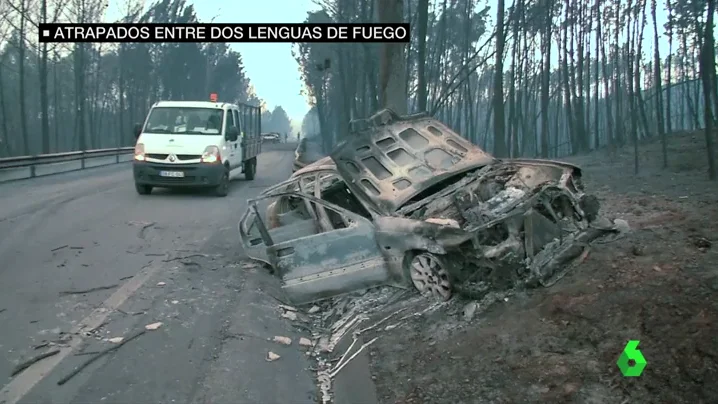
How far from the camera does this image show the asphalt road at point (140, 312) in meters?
4.38

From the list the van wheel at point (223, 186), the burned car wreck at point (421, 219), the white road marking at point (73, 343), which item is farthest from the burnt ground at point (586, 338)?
the van wheel at point (223, 186)

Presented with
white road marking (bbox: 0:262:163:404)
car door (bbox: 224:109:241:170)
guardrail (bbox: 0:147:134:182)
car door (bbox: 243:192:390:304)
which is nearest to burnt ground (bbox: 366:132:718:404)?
car door (bbox: 243:192:390:304)

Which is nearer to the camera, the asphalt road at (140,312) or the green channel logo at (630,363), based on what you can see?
the green channel logo at (630,363)

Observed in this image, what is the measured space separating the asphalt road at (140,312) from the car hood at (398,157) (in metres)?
1.65

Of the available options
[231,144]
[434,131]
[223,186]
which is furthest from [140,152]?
[434,131]

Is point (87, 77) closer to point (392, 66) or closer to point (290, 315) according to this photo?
point (392, 66)

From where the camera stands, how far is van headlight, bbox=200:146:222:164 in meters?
13.6

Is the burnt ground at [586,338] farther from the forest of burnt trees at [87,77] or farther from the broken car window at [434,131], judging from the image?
the forest of burnt trees at [87,77]

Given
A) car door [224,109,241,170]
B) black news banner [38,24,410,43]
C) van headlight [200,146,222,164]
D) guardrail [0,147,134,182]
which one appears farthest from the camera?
guardrail [0,147,134,182]

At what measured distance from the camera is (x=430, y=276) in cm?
609

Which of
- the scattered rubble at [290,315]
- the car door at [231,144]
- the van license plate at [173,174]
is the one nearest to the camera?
the scattered rubble at [290,315]

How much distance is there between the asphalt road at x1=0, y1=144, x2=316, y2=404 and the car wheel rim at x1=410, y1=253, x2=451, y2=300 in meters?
1.30

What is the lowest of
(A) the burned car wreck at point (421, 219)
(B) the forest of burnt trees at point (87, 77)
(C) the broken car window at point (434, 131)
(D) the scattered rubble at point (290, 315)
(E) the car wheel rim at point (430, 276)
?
(D) the scattered rubble at point (290, 315)

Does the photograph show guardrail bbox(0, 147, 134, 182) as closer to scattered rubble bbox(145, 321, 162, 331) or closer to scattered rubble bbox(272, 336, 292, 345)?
scattered rubble bbox(145, 321, 162, 331)
